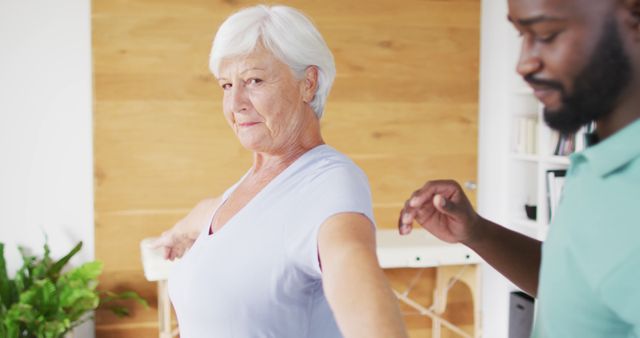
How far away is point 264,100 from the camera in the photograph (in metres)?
1.25

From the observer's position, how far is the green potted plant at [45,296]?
3.20m

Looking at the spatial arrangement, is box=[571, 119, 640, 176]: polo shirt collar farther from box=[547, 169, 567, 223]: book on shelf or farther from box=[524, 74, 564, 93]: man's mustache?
box=[547, 169, 567, 223]: book on shelf

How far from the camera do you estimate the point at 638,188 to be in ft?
1.86

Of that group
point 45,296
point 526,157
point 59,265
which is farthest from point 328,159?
point 526,157

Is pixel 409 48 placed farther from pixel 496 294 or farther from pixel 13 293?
pixel 13 293

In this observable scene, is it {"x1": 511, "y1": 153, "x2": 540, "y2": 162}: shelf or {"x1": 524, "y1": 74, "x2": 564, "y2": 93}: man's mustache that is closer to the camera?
{"x1": 524, "y1": 74, "x2": 564, "y2": 93}: man's mustache

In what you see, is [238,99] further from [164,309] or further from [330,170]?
[164,309]

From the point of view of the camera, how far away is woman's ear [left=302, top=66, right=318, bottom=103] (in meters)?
1.26

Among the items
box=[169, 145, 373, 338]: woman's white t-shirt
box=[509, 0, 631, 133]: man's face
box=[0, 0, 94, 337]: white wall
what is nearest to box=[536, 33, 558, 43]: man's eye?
box=[509, 0, 631, 133]: man's face

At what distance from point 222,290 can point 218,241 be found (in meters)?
0.09

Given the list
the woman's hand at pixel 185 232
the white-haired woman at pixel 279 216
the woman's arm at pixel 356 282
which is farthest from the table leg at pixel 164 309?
the woman's arm at pixel 356 282

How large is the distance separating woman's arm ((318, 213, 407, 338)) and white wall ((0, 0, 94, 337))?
2.86m

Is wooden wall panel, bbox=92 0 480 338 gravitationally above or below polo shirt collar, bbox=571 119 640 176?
below

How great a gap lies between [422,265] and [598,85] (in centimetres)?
294
